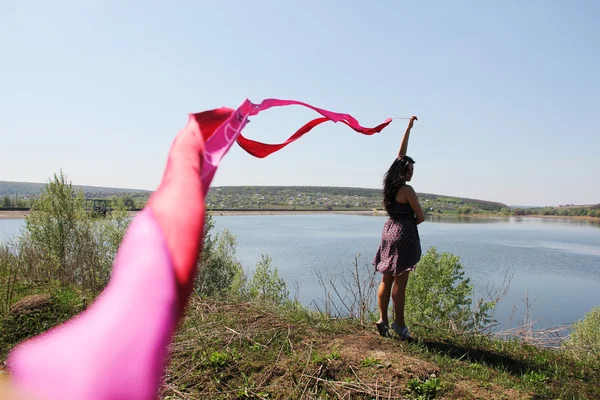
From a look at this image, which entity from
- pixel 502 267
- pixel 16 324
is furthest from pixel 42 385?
pixel 502 267

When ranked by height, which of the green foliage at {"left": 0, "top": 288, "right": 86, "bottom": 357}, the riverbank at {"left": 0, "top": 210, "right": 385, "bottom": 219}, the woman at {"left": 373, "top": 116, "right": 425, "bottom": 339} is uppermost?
the woman at {"left": 373, "top": 116, "right": 425, "bottom": 339}

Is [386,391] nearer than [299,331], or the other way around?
[386,391]

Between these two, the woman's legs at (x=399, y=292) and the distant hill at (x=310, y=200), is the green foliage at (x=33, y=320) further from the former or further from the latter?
the distant hill at (x=310, y=200)

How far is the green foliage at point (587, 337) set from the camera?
5.44 metres

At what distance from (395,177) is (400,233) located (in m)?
0.64

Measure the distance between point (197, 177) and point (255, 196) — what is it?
99029 millimetres

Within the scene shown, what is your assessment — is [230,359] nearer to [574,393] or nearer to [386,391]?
[386,391]

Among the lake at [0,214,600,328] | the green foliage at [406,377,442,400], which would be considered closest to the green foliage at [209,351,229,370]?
the green foliage at [406,377,442,400]

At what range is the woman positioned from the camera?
4824 mm

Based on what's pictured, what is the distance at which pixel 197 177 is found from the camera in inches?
33.4

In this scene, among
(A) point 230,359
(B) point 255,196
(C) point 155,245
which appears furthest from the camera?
(B) point 255,196

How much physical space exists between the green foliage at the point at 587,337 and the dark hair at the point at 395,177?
3123 millimetres

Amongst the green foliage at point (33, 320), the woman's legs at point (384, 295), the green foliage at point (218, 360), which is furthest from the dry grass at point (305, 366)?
the green foliage at point (33, 320)

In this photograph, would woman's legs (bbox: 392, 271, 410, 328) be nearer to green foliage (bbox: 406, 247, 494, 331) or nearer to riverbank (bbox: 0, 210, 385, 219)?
green foliage (bbox: 406, 247, 494, 331)
